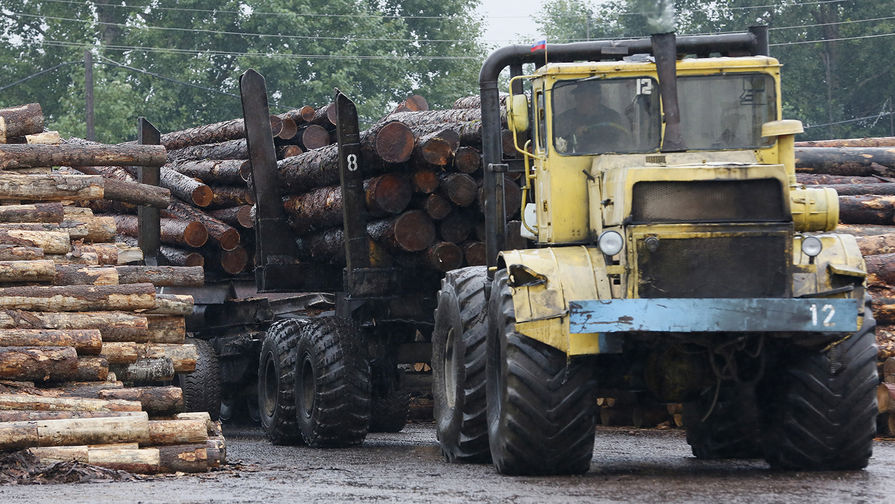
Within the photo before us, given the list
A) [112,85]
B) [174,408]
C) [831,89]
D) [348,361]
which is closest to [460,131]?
[348,361]

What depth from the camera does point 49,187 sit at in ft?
51.3

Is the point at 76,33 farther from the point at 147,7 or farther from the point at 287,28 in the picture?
the point at 287,28

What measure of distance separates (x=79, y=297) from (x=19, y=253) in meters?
0.73

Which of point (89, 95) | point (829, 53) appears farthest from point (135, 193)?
point (829, 53)

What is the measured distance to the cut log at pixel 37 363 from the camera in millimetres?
11930

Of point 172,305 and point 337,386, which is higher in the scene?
point 172,305

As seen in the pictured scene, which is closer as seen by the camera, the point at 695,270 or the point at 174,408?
the point at 695,270

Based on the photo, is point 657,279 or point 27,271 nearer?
point 657,279

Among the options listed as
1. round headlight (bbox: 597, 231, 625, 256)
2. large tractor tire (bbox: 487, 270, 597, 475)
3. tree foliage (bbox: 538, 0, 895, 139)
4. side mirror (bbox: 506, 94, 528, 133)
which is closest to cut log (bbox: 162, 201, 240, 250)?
side mirror (bbox: 506, 94, 528, 133)

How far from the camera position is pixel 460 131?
49.1 feet

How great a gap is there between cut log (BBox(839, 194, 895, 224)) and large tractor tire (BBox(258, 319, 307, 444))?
640 centimetres

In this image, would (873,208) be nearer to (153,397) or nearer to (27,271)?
(153,397)

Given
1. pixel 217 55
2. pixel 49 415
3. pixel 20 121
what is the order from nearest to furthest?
pixel 49 415 < pixel 20 121 < pixel 217 55

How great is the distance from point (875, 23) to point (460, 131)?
44.3 meters
